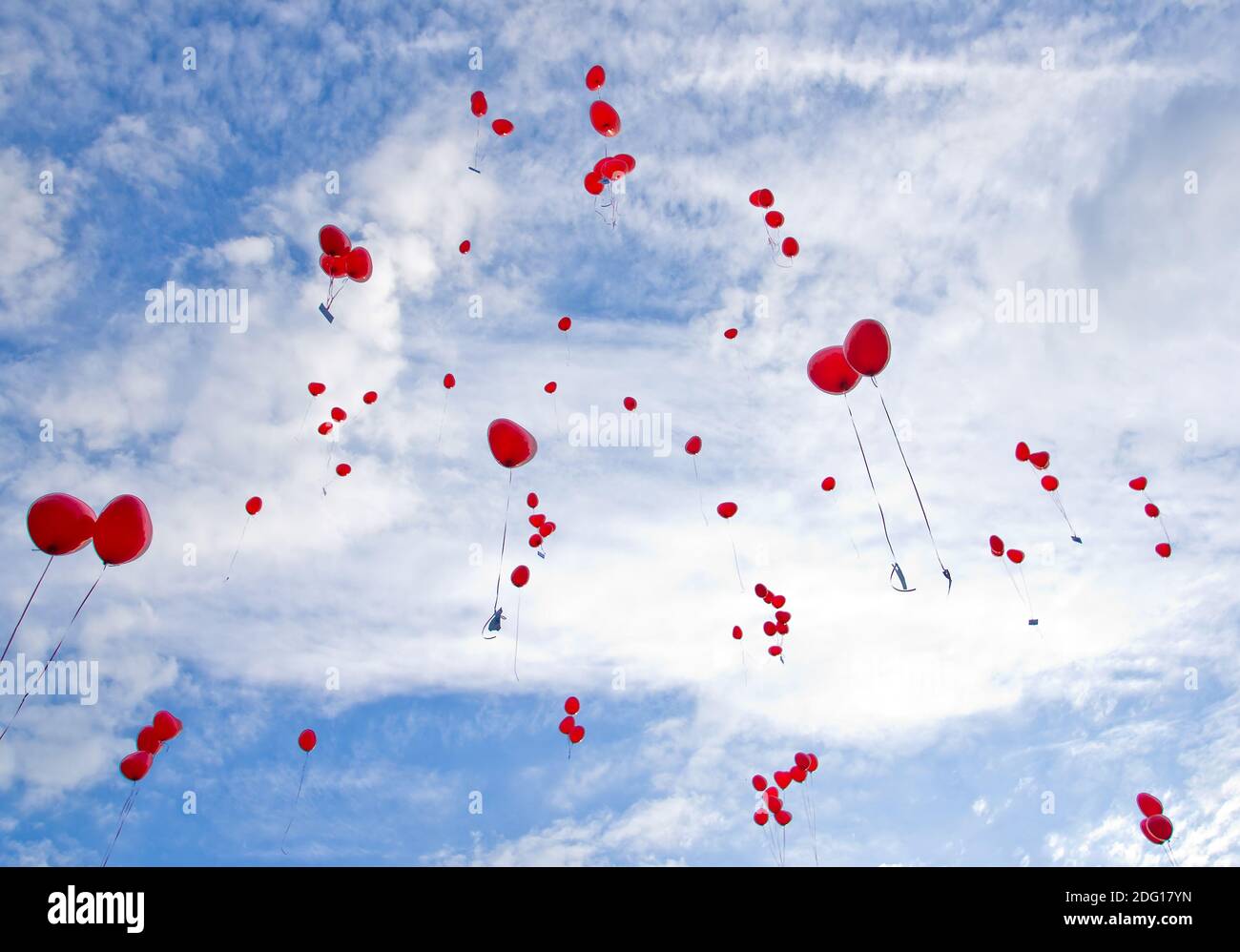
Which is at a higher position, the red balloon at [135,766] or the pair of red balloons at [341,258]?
the pair of red balloons at [341,258]

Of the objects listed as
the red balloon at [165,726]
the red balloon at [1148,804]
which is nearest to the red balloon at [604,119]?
the red balloon at [165,726]

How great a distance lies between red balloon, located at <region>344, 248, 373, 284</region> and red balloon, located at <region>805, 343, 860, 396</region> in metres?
5.06

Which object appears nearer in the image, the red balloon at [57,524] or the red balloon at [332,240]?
the red balloon at [57,524]

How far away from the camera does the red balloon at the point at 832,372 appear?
7.22 meters

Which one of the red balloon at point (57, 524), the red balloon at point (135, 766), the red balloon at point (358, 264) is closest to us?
the red balloon at point (57, 524)

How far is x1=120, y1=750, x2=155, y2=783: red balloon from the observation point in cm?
703

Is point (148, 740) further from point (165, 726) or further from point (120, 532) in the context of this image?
point (120, 532)

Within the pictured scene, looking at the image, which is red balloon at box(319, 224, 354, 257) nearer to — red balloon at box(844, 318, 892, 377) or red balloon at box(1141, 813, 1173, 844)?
red balloon at box(844, 318, 892, 377)

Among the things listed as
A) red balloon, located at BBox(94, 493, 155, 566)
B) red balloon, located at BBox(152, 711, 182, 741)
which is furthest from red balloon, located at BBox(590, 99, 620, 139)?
red balloon, located at BBox(152, 711, 182, 741)

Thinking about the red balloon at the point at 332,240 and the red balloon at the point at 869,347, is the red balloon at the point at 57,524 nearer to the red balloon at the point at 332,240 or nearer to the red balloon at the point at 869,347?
the red balloon at the point at 332,240

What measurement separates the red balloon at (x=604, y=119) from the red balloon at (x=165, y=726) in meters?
8.03
